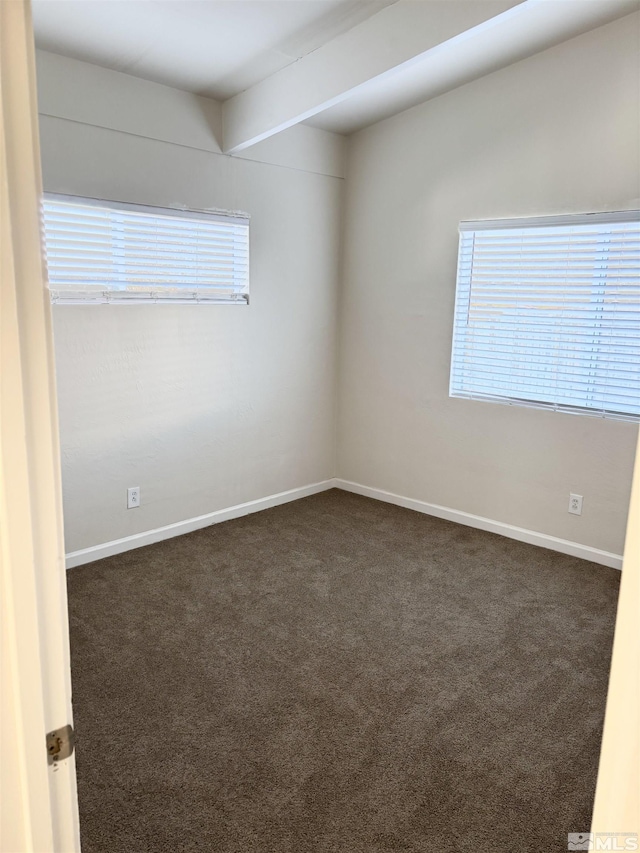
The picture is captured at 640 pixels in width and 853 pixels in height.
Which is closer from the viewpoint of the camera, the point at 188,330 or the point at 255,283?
the point at 188,330

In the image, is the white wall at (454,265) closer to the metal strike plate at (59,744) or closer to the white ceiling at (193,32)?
the white ceiling at (193,32)

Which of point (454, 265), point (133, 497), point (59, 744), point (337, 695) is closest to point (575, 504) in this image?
point (454, 265)

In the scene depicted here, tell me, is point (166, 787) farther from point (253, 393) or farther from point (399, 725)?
point (253, 393)

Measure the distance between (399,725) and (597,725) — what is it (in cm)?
73

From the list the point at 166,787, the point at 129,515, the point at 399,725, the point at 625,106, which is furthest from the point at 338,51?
the point at 166,787

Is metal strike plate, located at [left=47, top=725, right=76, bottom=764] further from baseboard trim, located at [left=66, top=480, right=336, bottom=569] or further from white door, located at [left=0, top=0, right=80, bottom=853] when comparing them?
baseboard trim, located at [left=66, top=480, right=336, bottom=569]

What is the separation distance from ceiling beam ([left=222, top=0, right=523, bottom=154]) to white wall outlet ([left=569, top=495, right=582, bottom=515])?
2553 millimetres

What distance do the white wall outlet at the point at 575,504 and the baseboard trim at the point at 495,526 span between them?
0.20m

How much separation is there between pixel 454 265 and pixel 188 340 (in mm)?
1810

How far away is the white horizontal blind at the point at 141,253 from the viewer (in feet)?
10.9

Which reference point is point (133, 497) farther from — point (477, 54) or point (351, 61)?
point (477, 54)

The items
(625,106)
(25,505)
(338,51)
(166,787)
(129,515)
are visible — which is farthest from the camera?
(129,515)

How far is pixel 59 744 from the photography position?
875mm

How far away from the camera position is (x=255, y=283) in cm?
430
